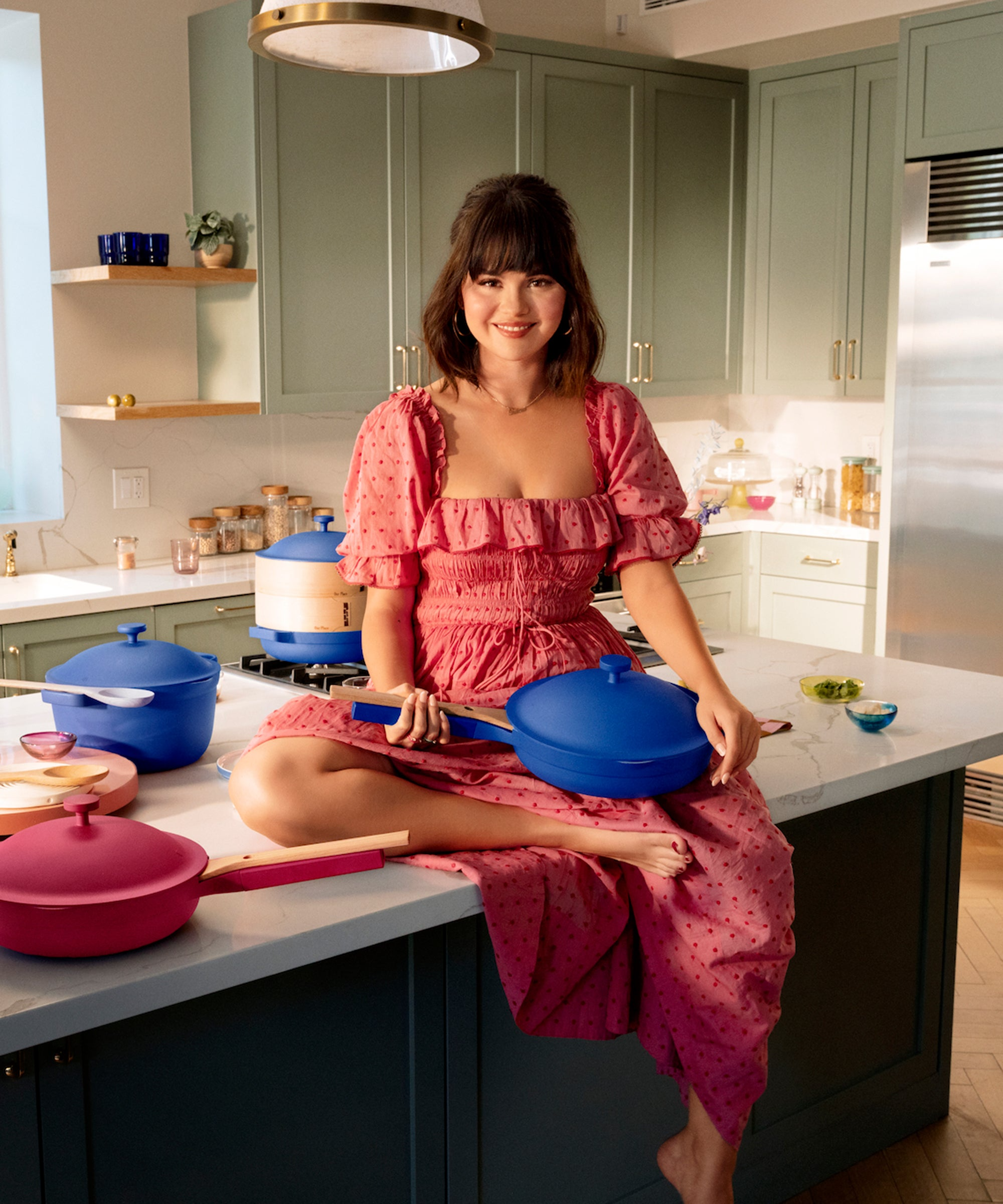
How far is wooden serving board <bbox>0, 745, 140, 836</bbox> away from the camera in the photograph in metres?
1.63

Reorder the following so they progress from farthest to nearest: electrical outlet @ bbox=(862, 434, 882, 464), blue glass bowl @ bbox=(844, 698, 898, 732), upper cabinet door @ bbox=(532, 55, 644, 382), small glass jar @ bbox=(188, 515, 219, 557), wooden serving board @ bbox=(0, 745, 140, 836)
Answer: electrical outlet @ bbox=(862, 434, 882, 464) < upper cabinet door @ bbox=(532, 55, 644, 382) < small glass jar @ bbox=(188, 515, 219, 557) < blue glass bowl @ bbox=(844, 698, 898, 732) < wooden serving board @ bbox=(0, 745, 140, 836)

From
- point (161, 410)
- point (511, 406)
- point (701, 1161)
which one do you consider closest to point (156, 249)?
point (161, 410)

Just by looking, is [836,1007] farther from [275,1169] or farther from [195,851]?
[195,851]

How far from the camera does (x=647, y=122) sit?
4.81m

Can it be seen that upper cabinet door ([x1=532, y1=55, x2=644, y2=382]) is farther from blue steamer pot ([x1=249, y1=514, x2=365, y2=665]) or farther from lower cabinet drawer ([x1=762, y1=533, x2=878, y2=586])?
blue steamer pot ([x1=249, y1=514, x2=365, y2=665])

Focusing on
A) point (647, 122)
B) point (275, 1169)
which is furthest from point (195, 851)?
point (647, 122)

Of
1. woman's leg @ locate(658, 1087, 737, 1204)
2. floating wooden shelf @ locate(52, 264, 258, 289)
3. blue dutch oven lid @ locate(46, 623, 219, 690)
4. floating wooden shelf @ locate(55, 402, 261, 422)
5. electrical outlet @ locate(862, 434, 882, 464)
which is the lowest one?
woman's leg @ locate(658, 1087, 737, 1204)

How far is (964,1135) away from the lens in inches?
99.9

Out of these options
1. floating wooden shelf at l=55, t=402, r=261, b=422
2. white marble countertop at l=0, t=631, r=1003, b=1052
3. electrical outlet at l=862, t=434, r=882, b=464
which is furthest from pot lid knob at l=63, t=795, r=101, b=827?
electrical outlet at l=862, t=434, r=882, b=464

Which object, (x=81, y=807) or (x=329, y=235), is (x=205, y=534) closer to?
(x=329, y=235)

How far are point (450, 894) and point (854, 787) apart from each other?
0.73 m

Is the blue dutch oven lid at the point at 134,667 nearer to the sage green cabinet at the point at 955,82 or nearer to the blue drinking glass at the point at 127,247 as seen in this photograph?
the blue drinking glass at the point at 127,247

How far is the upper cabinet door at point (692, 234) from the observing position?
193 inches

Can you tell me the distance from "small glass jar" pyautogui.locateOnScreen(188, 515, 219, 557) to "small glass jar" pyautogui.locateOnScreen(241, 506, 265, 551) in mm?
106
